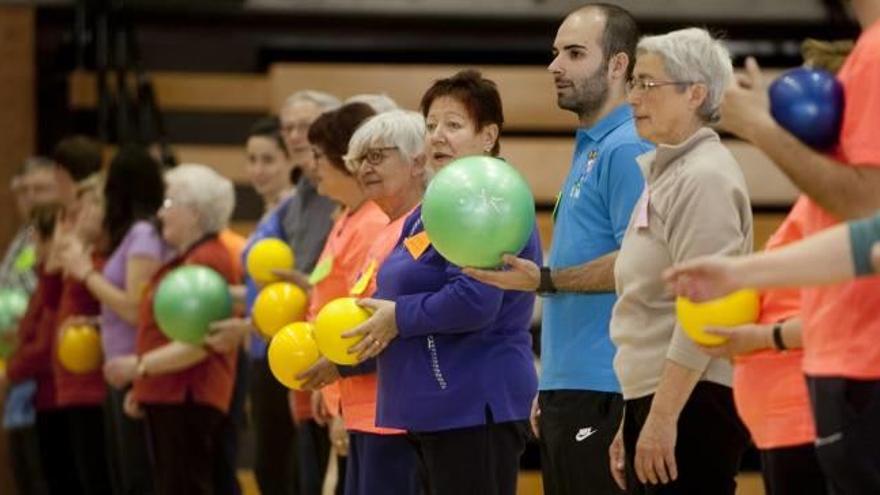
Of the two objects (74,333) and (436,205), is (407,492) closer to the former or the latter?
(436,205)

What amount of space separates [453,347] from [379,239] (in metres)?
0.50

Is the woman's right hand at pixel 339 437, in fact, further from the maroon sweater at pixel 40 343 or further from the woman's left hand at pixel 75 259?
the maroon sweater at pixel 40 343

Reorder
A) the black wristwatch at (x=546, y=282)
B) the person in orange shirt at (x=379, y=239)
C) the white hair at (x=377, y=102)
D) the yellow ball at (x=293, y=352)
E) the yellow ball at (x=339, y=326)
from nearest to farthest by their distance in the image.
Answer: the black wristwatch at (x=546, y=282)
the yellow ball at (x=339, y=326)
the person in orange shirt at (x=379, y=239)
the yellow ball at (x=293, y=352)
the white hair at (x=377, y=102)

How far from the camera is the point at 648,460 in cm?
293

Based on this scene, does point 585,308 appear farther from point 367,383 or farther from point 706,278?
point 706,278

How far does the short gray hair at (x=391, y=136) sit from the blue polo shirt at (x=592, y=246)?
53cm

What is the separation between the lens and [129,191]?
219 inches

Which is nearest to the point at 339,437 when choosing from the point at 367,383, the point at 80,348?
the point at 367,383

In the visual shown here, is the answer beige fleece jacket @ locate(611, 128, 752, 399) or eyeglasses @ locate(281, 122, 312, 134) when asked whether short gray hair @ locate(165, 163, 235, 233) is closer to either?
A: eyeglasses @ locate(281, 122, 312, 134)

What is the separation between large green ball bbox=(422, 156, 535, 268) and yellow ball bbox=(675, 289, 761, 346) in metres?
0.51

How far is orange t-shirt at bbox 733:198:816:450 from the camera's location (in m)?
2.62

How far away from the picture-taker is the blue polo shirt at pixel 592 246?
3275 millimetres

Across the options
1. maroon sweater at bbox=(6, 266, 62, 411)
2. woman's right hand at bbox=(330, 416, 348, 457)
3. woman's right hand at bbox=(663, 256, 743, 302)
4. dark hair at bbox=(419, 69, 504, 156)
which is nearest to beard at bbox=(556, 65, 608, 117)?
dark hair at bbox=(419, 69, 504, 156)

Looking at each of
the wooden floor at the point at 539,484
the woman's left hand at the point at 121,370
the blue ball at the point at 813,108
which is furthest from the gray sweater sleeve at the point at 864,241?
the wooden floor at the point at 539,484
